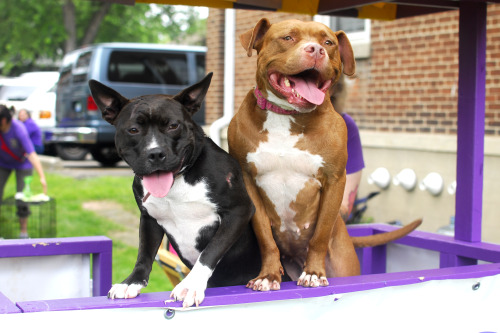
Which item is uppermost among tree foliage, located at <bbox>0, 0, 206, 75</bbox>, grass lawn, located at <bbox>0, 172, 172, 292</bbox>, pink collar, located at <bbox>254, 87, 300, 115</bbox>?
tree foliage, located at <bbox>0, 0, 206, 75</bbox>

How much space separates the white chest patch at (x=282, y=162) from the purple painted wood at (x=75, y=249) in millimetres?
1119

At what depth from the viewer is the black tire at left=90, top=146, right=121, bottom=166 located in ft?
54.4

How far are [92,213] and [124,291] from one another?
28.1ft

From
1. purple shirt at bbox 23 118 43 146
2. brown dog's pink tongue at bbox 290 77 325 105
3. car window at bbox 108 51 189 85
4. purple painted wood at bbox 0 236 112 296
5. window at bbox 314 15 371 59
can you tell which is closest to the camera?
brown dog's pink tongue at bbox 290 77 325 105

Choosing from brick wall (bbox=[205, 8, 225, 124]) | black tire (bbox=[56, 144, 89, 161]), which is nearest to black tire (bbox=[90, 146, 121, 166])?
black tire (bbox=[56, 144, 89, 161])

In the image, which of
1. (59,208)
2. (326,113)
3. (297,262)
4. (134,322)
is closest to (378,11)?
(326,113)

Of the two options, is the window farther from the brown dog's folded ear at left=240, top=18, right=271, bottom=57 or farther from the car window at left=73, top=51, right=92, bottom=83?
the car window at left=73, top=51, right=92, bottom=83

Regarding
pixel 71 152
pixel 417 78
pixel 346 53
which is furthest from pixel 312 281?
pixel 71 152

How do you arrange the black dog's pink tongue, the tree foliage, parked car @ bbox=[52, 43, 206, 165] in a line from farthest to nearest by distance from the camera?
the tree foliage → parked car @ bbox=[52, 43, 206, 165] → the black dog's pink tongue

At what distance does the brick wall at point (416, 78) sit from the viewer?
672cm

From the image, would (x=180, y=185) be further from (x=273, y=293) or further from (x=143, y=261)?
(x=273, y=293)

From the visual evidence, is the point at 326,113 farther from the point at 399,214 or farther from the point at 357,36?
the point at 357,36

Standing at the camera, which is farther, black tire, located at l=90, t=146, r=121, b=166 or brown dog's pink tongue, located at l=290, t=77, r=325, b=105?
black tire, located at l=90, t=146, r=121, b=166

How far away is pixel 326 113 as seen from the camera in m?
2.60
